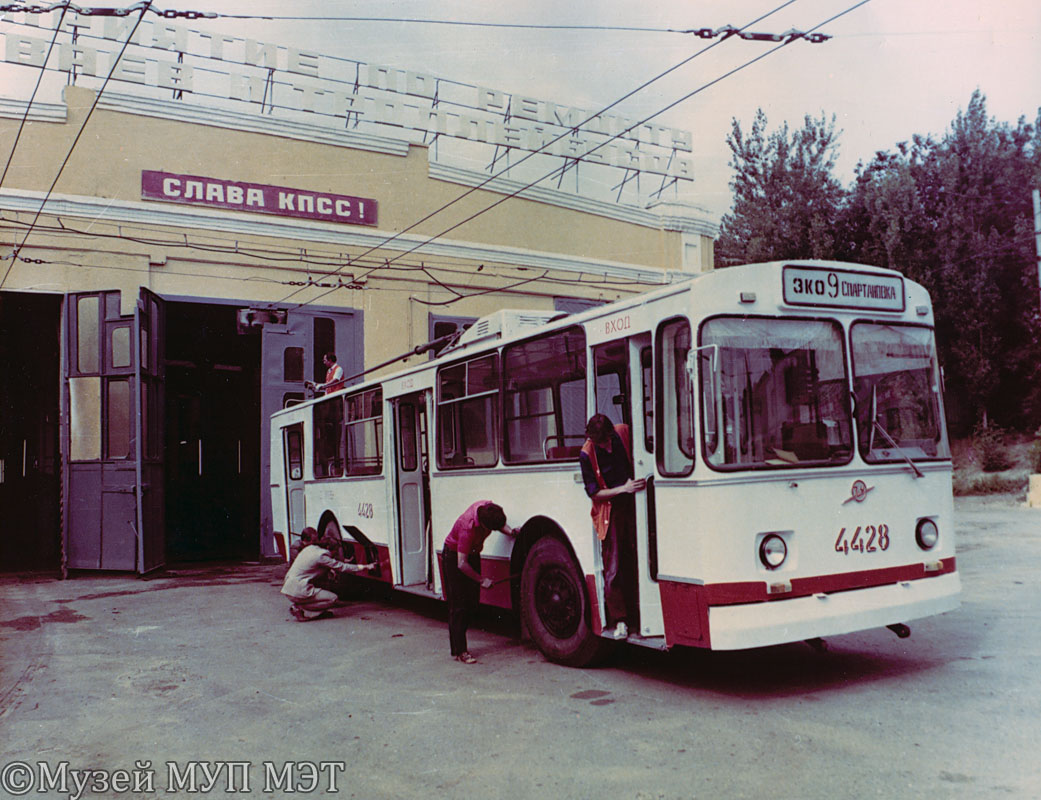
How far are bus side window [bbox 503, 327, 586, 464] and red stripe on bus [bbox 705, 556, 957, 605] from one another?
6.13 feet

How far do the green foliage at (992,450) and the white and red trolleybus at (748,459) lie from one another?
20838 millimetres

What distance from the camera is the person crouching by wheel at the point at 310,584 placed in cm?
1052

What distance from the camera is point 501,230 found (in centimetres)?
2089

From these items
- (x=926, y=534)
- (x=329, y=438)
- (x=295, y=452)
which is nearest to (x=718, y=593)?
(x=926, y=534)

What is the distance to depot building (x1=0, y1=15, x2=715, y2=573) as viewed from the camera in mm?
15242

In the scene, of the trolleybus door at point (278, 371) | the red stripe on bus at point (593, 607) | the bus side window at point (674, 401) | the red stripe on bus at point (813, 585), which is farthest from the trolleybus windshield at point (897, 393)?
the trolleybus door at point (278, 371)

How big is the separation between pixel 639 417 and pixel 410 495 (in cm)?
447

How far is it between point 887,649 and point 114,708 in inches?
227

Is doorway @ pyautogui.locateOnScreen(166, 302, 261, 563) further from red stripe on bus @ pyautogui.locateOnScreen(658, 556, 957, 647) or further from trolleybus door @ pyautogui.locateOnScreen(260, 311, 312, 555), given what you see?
red stripe on bus @ pyautogui.locateOnScreen(658, 556, 957, 647)

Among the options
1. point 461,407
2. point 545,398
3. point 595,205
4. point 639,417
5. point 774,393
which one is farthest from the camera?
point 595,205

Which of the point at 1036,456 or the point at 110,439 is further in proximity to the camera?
the point at 1036,456

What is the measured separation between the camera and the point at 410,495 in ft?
34.7

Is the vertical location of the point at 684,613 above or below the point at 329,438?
below

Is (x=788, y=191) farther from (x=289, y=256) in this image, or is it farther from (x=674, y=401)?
(x=674, y=401)
